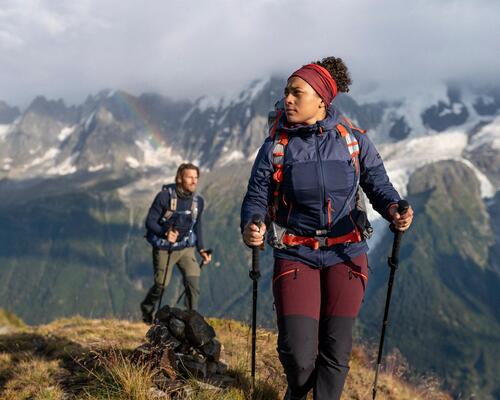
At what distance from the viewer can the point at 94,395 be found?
18.8ft

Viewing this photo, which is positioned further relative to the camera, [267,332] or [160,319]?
[267,332]

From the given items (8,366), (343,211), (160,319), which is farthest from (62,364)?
(343,211)

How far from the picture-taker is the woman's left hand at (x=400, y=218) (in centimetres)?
528

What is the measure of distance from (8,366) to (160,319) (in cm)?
283

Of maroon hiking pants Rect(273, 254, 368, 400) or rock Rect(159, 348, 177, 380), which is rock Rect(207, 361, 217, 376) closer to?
rock Rect(159, 348, 177, 380)

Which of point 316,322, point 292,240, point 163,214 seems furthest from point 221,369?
point 163,214

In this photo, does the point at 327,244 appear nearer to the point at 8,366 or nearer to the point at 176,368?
the point at 176,368

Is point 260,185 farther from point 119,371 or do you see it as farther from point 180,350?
point 180,350

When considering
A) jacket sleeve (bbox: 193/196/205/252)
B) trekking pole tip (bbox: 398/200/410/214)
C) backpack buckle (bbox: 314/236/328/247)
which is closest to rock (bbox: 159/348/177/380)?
backpack buckle (bbox: 314/236/328/247)

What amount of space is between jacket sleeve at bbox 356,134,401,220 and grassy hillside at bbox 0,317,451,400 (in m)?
2.96

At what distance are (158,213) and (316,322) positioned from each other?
7.96m

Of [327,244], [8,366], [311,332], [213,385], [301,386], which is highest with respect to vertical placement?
[327,244]

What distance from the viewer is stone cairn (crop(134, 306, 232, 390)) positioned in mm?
6660

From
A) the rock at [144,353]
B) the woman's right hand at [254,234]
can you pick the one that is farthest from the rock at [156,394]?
the woman's right hand at [254,234]
